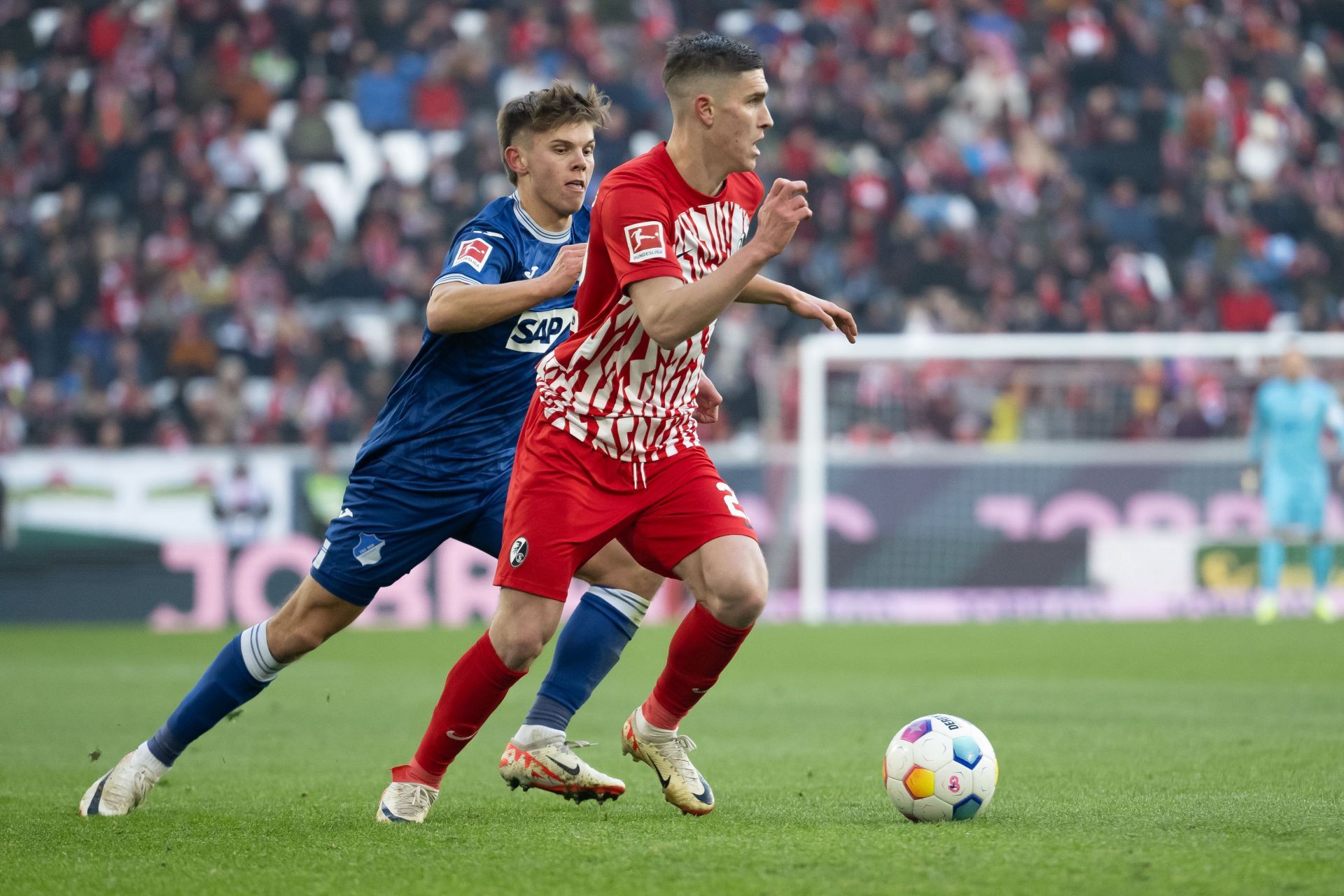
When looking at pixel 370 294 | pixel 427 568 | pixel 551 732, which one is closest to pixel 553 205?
pixel 551 732

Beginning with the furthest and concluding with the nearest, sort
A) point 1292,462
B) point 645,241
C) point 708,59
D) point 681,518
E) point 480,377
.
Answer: point 1292,462 → point 480,377 → point 681,518 → point 708,59 → point 645,241

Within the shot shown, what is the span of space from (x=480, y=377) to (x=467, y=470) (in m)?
0.30

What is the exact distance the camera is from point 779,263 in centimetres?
1805

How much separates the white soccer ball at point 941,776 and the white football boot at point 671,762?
1.84ft

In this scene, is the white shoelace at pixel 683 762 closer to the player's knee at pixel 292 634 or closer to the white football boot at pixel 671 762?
the white football boot at pixel 671 762

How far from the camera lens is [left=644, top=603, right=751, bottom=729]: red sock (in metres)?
4.87

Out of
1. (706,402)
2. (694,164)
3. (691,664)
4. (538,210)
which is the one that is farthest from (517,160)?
(691,664)

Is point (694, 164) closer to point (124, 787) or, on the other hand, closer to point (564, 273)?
point (564, 273)

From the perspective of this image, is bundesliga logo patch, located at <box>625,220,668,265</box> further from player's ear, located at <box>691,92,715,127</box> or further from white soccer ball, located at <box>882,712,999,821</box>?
white soccer ball, located at <box>882,712,999,821</box>

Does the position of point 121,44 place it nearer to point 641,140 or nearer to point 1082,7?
point 641,140

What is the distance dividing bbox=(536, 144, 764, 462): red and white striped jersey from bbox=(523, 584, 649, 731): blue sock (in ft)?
1.97

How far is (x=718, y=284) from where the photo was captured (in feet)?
13.7

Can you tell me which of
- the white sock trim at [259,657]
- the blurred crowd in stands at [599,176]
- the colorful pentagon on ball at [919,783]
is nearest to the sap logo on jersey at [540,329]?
the white sock trim at [259,657]

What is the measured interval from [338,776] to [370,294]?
11748mm
